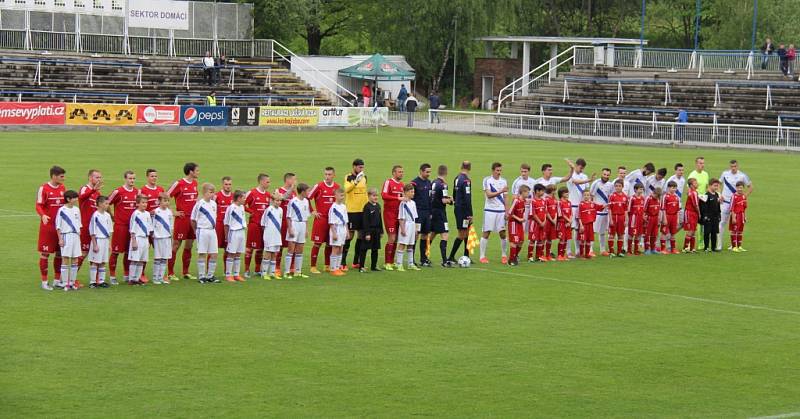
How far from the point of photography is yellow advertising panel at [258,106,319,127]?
60125mm

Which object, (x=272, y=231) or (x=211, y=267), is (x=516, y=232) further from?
(x=211, y=267)

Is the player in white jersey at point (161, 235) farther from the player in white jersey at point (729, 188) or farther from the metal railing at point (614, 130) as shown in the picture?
the metal railing at point (614, 130)

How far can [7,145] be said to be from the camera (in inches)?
1727

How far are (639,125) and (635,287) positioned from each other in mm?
38032

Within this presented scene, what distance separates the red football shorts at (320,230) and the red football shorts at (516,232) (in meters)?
3.85

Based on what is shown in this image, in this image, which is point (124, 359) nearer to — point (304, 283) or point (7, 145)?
point (304, 283)

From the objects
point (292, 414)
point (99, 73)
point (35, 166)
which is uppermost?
point (99, 73)

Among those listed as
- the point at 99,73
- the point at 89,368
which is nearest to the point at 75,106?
the point at 99,73

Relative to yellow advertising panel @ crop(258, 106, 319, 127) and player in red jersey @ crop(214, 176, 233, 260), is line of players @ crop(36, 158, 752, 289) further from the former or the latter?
yellow advertising panel @ crop(258, 106, 319, 127)

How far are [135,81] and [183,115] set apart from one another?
810cm

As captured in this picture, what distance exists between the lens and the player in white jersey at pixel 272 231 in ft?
67.6

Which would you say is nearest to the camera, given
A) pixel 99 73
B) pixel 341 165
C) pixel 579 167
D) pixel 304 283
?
pixel 304 283

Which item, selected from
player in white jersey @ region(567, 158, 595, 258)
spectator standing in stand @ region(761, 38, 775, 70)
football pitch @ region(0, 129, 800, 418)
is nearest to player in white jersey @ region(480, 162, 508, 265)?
football pitch @ region(0, 129, 800, 418)

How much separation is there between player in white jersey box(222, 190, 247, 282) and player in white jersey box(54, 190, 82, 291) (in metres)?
2.65
